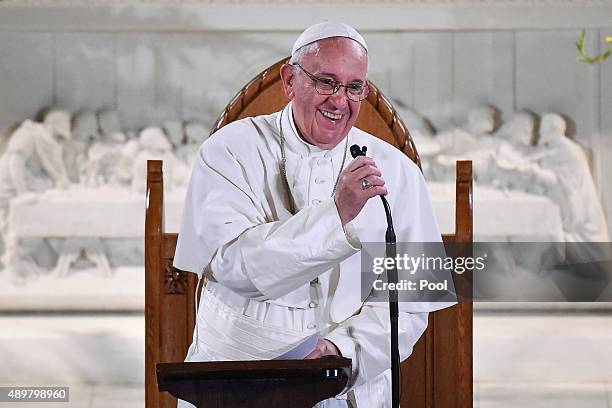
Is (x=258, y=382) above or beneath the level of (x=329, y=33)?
beneath

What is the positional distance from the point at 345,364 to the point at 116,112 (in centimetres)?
333

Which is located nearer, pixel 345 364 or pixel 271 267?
pixel 345 364

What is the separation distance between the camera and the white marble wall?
5.11 meters

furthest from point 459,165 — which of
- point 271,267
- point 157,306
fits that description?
point 157,306

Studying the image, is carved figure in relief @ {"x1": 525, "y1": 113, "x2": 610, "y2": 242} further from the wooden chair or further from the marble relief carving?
the wooden chair

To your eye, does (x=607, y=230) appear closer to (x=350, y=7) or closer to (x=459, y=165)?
(x=350, y=7)

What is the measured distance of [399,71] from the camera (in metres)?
5.13

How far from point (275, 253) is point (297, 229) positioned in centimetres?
7

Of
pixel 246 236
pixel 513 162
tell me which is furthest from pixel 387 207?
pixel 513 162

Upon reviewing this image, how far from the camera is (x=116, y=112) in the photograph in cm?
514

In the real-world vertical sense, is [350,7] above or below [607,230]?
above

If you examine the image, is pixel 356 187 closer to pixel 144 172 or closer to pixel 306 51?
pixel 306 51

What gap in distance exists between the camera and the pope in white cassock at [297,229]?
90.9 inches

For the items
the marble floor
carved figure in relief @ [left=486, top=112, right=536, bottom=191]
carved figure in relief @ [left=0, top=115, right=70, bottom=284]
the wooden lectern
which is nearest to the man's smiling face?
the wooden lectern
